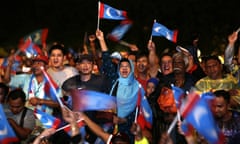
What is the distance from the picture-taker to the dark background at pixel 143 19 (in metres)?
21.4

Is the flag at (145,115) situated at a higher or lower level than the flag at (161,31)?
lower

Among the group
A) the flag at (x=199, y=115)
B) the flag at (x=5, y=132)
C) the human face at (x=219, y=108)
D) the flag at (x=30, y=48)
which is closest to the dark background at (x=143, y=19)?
the flag at (x=30, y=48)

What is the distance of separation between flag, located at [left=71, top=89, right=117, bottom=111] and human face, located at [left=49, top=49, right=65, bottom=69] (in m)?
1.30

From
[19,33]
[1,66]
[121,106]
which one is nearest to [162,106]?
[121,106]

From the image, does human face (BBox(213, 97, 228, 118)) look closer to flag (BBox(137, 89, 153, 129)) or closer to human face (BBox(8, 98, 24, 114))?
flag (BBox(137, 89, 153, 129))

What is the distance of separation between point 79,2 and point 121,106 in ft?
54.5

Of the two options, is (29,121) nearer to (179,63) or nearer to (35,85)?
(35,85)

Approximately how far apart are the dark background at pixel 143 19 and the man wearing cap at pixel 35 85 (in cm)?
1021

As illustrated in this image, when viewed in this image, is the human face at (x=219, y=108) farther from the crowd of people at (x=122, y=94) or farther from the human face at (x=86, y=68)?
the human face at (x=86, y=68)

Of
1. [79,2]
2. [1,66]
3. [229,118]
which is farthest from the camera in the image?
[79,2]

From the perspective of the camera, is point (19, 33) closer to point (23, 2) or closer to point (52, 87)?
point (23, 2)

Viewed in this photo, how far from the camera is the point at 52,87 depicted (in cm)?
754

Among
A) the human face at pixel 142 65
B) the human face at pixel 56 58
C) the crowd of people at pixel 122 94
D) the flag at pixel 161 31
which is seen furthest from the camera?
the flag at pixel 161 31

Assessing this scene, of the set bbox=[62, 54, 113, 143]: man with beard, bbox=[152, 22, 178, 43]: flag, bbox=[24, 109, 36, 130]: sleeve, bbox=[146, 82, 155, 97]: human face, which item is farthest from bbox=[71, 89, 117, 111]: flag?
bbox=[152, 22, 178, 43]: flag
